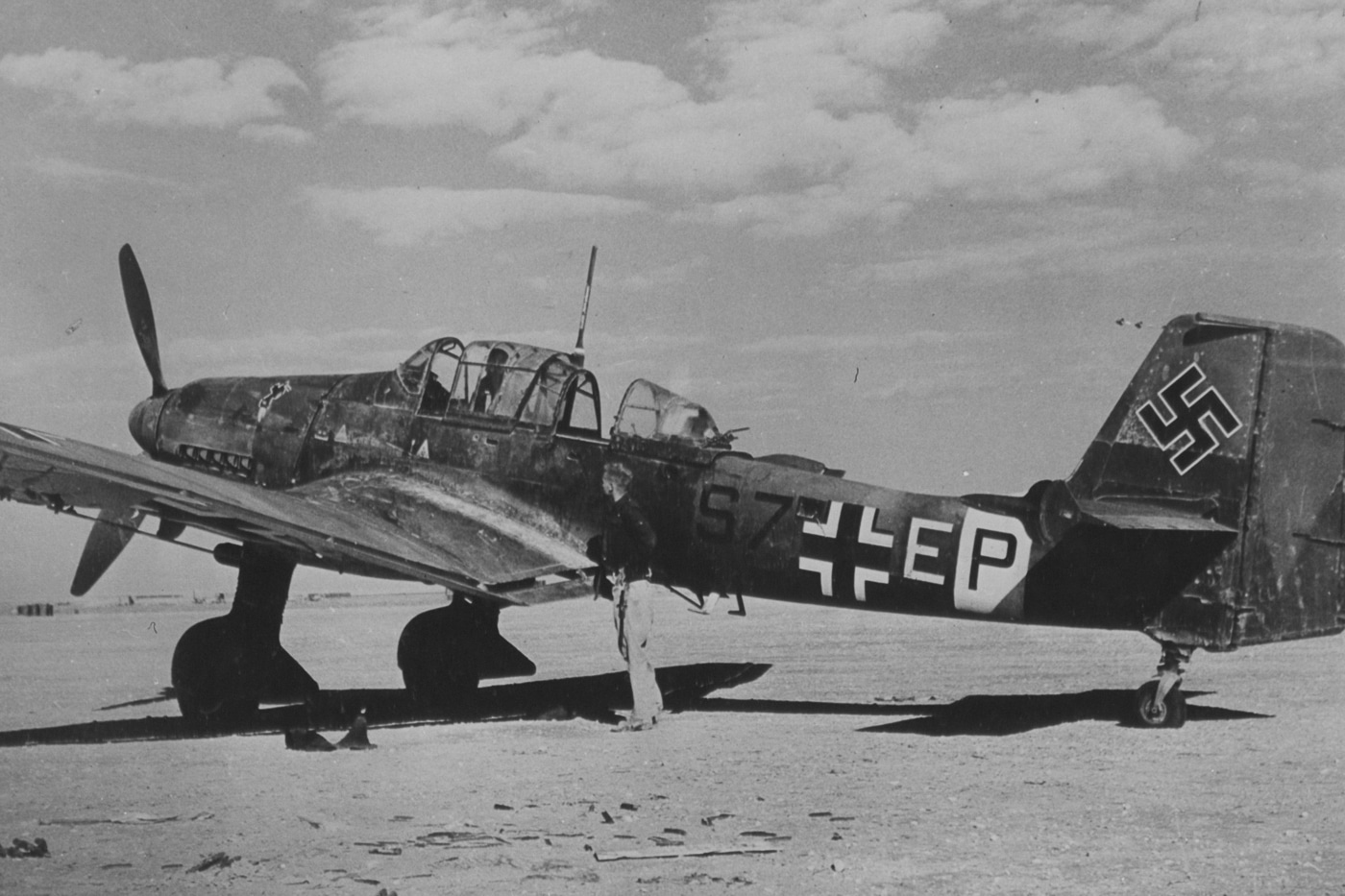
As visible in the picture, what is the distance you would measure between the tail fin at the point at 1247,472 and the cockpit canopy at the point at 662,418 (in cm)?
305

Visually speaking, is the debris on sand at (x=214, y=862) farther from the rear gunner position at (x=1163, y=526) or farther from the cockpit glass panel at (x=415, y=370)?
the cockpit glass panel at (x=415, y=370)

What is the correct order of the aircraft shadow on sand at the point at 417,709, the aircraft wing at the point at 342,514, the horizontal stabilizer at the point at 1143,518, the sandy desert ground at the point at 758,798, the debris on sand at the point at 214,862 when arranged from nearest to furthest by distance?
the sandy desert ground at the point at 758,798 < the debris on sand at the point at 214,862 < the aircraft wing at the point at 342,514 < the horizontal stabilizer at the point at 1143,518 < the aircraft shadow on sand at the point at 417,709

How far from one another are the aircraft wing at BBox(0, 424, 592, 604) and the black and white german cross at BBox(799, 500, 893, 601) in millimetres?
1878

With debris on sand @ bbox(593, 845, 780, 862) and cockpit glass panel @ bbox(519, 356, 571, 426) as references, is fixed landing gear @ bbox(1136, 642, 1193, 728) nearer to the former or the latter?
debris on sand @ bbox(593, 845, 780, 862)

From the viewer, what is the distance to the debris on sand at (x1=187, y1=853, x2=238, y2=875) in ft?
17.4

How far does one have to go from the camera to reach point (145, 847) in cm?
568

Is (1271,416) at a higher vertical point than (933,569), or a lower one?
higher

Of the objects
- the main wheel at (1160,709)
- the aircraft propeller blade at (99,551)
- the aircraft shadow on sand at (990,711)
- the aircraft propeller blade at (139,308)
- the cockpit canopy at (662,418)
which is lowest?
the aircraft shadow on sand at (990,711)

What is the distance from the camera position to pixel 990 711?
32.9 ft

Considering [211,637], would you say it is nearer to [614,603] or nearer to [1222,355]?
[614,603]

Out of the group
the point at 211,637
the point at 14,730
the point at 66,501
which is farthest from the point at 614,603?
the point at 14,730

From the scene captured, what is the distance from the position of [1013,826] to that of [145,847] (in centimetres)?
380

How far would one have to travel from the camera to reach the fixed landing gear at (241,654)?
9547 millimetres

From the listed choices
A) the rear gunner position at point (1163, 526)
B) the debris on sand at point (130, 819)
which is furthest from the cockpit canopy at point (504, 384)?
the debris on sand at point (130, 819)
